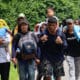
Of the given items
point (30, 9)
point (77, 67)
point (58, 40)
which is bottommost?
point (30, 9)

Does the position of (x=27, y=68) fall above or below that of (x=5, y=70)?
above

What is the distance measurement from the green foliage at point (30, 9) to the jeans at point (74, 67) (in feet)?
32.3

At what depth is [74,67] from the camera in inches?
436

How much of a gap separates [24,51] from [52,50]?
566 millimetres

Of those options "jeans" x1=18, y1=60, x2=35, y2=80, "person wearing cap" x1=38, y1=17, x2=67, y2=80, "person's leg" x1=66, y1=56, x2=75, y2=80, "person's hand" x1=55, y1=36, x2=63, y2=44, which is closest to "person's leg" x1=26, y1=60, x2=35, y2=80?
"jeans" x1=18, y1=60, x2=35, y2=80

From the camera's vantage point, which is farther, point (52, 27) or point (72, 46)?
point (72, 46)

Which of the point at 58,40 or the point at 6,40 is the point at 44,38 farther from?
the point at 6,40

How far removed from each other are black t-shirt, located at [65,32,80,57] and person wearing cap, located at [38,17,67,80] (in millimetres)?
1090

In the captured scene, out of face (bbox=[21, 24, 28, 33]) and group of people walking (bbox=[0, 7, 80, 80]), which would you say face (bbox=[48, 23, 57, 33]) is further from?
face (bbox=[21, 24, 28, 33])

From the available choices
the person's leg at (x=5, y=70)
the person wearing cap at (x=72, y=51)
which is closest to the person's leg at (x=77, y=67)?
the person wearing cap at (x=72, y=51)

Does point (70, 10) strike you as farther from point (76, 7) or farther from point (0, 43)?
point (0, 43)

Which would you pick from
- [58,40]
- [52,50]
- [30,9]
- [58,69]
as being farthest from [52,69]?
[30,9]

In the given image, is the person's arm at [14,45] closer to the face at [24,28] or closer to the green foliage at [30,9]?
the face at [24,28]

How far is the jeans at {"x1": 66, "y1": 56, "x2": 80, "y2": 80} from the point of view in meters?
11.0
